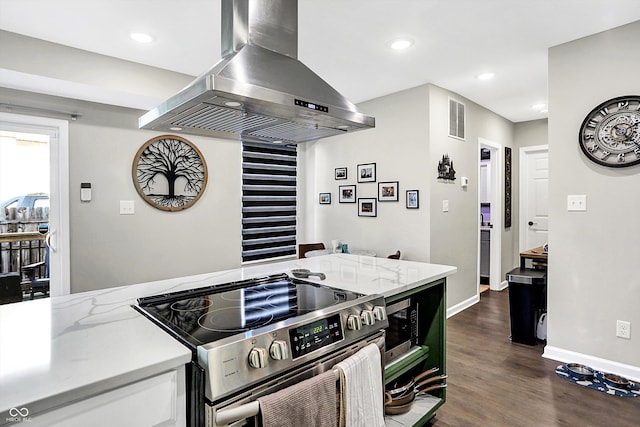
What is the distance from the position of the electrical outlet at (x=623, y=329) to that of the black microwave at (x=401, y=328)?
1.70 m

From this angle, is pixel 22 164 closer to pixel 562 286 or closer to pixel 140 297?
pixel 140 297

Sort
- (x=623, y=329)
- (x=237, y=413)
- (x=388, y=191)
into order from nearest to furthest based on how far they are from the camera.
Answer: (x=237, y=413) < (x=623, y=329) < (x=388, y=191)

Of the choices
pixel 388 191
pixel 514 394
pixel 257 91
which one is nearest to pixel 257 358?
pixel 257 91

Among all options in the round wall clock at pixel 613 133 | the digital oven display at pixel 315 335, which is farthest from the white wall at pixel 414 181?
the digital oven display at pixel 315 335

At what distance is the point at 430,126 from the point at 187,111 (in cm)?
290

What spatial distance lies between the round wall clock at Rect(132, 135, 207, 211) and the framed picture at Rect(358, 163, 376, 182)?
6.09 ft

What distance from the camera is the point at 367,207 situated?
171 inches

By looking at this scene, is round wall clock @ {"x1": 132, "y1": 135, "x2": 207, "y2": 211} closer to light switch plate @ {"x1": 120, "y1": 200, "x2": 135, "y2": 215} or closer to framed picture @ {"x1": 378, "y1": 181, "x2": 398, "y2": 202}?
light switch plate @ {"x1": 120, "y1": 200, "x2": 135, "y2": 215}

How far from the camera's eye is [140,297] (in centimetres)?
151

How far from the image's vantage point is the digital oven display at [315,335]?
3.89 feet

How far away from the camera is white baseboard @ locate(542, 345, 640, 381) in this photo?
252cm

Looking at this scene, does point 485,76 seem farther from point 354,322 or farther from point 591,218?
point 354,322

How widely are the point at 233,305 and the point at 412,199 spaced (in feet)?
9.31

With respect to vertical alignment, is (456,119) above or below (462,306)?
above
